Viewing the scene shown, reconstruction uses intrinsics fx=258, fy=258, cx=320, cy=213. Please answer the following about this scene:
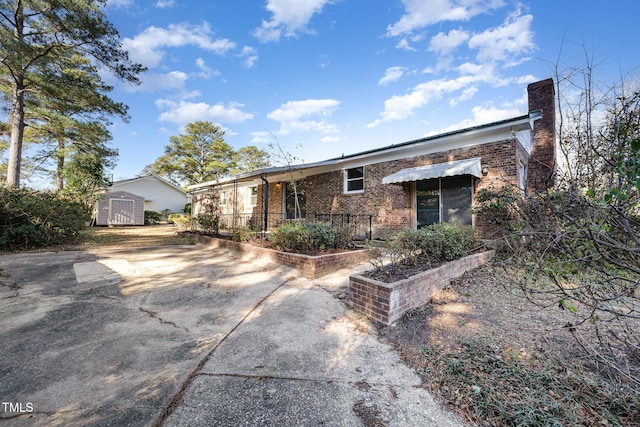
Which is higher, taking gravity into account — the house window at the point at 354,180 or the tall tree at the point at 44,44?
the tall tree at the point at 44,44

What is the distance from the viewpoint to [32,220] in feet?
27.3

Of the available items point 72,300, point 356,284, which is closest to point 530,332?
point 356,284

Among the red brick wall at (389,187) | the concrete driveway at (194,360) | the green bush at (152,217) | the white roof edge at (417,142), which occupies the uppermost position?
the white roof edge at (417,142)

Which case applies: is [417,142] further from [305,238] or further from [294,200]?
[294,200]

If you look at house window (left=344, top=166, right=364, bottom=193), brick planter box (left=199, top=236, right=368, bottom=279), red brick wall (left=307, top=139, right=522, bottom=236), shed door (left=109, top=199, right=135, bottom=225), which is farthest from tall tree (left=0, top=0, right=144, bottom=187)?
brick planter box (left=199, top=236, right=368, bottom=279)

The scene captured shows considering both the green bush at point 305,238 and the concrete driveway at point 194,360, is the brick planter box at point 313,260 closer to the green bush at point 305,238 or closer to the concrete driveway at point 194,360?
the green bush at point 305,238

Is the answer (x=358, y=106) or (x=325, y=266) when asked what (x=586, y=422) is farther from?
(x=358, y=106)

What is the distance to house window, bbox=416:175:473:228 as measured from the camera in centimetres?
827

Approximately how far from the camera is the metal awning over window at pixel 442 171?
744 cm

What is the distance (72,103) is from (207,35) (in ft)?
28.3

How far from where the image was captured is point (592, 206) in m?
1.69

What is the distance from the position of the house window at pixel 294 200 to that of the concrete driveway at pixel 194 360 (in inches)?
342

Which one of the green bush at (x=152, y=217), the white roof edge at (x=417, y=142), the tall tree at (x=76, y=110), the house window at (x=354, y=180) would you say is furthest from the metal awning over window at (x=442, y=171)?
the green bush at (x=152, y=217)

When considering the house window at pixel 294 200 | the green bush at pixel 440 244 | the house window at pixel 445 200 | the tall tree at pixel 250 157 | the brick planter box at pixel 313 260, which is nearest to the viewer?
the green bush at pixel 440 244
